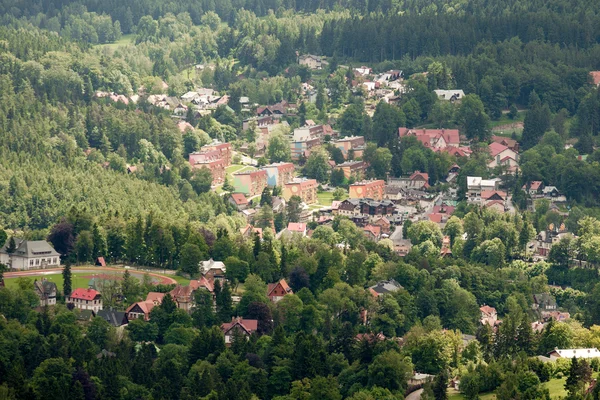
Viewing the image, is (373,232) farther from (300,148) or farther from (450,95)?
(450,95)

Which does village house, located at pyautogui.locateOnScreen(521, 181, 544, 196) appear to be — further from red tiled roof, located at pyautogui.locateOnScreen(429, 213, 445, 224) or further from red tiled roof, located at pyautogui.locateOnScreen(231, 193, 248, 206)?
red tiled roof, located at pyautogui.locateOnScreen(231, 193, 248, 206)

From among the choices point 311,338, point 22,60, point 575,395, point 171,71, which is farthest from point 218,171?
point 575,395

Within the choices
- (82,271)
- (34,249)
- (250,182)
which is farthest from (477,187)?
(34,249)

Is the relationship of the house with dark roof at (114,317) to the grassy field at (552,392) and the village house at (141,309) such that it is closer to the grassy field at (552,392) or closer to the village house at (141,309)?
the village house at (141,309)

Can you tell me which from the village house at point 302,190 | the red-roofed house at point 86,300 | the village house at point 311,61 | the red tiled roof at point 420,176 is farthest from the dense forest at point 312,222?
the village house at point 302,190

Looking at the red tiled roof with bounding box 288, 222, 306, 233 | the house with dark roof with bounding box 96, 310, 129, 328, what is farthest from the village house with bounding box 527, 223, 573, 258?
the house with dark roof with bounding box 96, 310, 129, 328

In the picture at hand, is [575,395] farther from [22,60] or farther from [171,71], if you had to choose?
[171,71]
